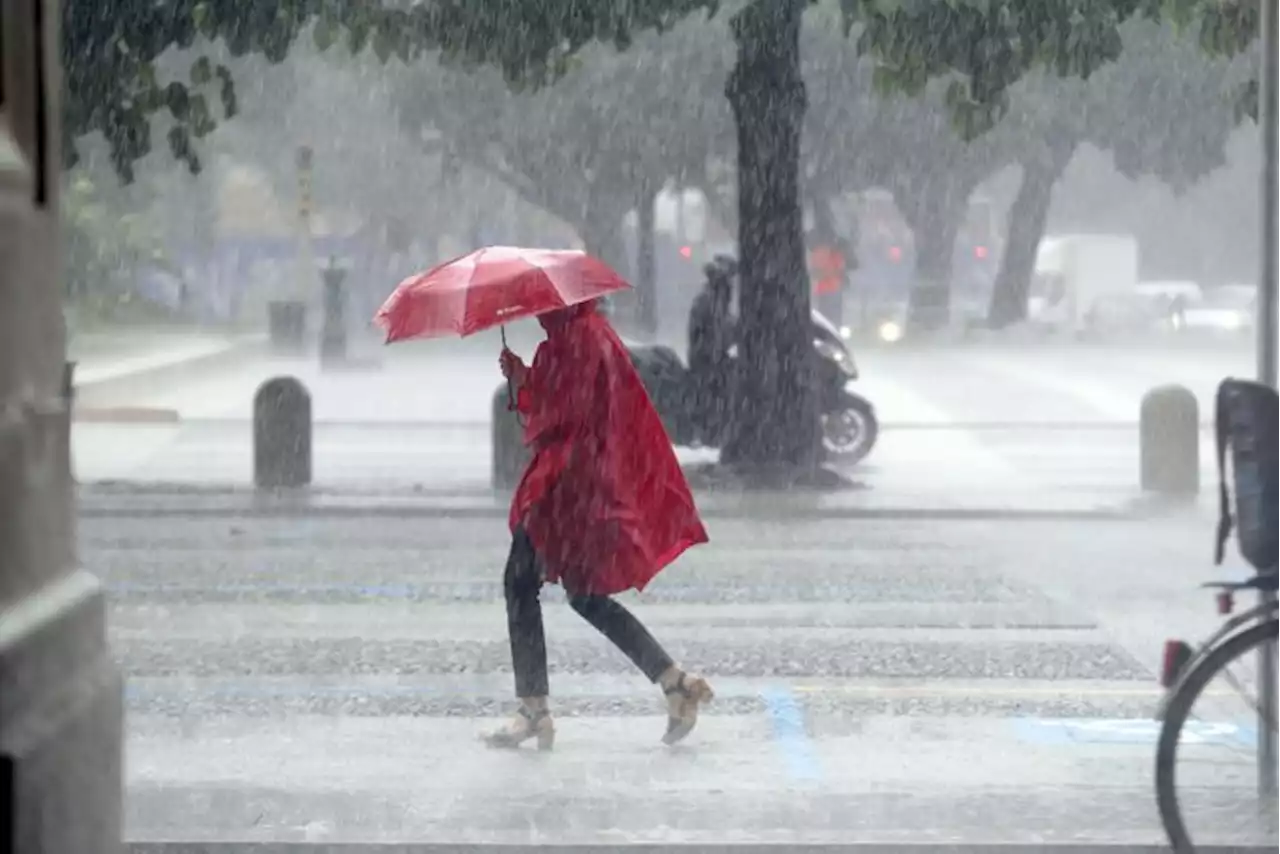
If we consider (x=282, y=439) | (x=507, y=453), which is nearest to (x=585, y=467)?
(x=507, y=453)

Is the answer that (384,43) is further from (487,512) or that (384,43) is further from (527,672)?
(527,672)

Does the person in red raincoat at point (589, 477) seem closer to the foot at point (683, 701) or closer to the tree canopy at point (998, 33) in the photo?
the foot at point (683, 701)

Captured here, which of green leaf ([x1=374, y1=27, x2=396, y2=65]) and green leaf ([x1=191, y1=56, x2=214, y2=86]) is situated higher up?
green leaf ([x1=374, y1=27, x2=396, y2=65])

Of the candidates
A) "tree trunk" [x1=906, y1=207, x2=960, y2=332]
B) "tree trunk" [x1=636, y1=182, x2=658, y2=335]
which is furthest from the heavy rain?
"tree trunk" [x1=906, y1=207, x2=960, y2=332]

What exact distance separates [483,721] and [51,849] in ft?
13.9

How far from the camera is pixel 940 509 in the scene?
605 inches

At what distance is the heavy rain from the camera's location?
5141mm

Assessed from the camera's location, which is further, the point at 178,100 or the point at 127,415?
the point at 127,415

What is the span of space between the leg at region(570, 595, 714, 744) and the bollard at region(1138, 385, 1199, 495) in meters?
10.0

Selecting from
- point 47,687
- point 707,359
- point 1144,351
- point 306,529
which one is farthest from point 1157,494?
point 1144,351

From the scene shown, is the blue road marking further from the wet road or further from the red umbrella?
the red umbrella

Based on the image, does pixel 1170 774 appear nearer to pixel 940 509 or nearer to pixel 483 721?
pixel 483 721

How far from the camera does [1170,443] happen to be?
653 inches

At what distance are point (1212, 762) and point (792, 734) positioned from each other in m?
2.27
